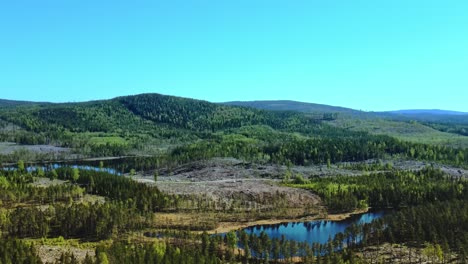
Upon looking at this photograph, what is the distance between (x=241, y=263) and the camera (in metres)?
123

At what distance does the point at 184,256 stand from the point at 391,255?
53.7 metres

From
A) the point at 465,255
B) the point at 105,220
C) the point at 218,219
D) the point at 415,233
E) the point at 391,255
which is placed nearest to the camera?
the point at 465,255

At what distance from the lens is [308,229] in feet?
557

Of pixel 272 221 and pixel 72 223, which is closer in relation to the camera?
pixel 72 223

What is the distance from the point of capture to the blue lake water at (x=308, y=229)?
156875 millimetres

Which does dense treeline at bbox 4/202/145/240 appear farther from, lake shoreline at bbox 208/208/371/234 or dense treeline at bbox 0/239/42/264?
dense treeline at bbox 0/239/42/264

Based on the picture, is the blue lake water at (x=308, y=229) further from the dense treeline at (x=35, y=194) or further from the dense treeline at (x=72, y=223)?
the dense treeline at (x=35, y=194)

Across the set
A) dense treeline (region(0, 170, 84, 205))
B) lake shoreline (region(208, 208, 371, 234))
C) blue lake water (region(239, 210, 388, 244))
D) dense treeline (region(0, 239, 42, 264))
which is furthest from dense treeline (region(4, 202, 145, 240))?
blue lake water (region(239, 210, 388, 244))

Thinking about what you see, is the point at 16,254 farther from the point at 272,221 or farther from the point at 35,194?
the point at 272,221

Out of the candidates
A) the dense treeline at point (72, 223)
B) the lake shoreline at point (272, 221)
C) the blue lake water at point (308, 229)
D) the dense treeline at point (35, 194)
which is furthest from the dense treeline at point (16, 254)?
the dense treeline at point (35, 194)

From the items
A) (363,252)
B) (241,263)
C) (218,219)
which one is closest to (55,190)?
(218,219)

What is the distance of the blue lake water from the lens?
515 feet

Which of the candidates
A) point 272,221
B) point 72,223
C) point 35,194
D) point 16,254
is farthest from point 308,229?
point 35,194

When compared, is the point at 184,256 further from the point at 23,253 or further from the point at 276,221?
the point at 276,221
